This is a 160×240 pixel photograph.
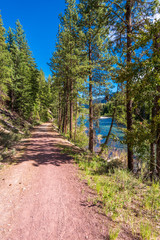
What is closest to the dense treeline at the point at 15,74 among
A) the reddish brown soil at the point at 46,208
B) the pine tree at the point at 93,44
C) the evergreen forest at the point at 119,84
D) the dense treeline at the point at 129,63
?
the evergreen forest at the point at 119,84

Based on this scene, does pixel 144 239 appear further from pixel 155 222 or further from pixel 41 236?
pixel 41 236

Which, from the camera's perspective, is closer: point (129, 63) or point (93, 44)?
point (129, 63)

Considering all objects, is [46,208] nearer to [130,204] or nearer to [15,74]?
[130,204]

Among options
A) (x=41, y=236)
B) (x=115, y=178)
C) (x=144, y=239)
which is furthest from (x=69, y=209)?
(x=115, y=178)

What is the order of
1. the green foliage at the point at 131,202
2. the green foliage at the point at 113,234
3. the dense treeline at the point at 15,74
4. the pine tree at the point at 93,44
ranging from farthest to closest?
the dense treeline at the point at 15,74 → the pine tree at the point at 93,44 → the green foliage at the point at 131,202 → the green foliage at the point at 113,234

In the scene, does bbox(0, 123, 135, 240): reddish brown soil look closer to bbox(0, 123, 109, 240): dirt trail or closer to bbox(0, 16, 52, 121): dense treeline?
bbox(0, 123, 109, 240): dirt trail

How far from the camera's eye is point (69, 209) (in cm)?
310

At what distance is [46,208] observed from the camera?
3.11 metres

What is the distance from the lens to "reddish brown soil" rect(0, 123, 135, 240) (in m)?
2.43

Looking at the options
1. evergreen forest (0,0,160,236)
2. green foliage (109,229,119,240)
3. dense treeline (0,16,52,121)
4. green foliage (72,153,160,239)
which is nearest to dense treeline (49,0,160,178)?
evergreen forest (0,0,160,236)

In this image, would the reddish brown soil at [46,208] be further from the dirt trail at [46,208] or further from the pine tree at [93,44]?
the pine tree at [93,44]

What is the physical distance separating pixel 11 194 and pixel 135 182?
4.51 meters

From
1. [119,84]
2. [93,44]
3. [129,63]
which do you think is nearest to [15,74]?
[93,44]

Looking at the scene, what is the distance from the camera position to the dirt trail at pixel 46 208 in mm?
2434
